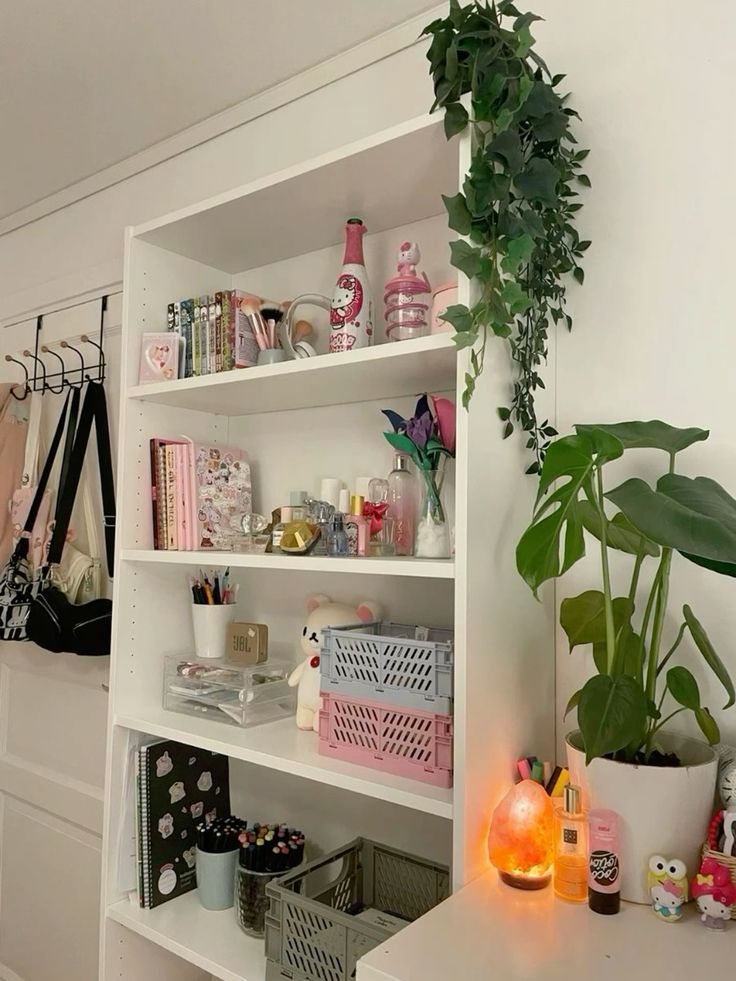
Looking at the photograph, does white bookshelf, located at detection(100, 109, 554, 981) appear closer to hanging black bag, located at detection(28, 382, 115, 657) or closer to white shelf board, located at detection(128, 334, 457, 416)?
white shelf board, located at detection(128, 334, 457, 416)

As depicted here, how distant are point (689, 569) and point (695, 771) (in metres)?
0.32

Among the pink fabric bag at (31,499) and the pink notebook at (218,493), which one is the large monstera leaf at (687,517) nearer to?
the pink notebook at (218,493)

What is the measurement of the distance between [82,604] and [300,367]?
1037 mm

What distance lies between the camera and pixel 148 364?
1.58 metres

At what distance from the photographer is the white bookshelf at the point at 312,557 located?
3.54 feet

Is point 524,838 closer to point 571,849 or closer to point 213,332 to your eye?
point 571,849

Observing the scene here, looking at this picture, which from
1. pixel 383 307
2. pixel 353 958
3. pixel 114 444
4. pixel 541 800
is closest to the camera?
pixel 541 800

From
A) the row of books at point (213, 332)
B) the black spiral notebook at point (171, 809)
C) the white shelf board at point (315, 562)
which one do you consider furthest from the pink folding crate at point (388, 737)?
the row of books at point (213, 332)

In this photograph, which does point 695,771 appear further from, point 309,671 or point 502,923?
point 309,671

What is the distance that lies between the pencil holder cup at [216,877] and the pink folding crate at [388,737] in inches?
16.1

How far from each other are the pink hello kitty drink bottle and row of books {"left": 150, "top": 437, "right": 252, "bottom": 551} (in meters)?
0.41

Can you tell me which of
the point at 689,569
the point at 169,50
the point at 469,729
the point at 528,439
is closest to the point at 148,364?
the point at 169,50

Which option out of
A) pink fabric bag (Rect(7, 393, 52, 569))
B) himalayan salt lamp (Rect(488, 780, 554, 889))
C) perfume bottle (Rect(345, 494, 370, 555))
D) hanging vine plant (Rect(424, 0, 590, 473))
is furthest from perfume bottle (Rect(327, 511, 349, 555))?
pink fabric bag (Rect(7, 393, 52, 569))

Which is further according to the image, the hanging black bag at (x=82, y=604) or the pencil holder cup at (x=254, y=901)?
the hanging black bag at (x=82, y=604)
